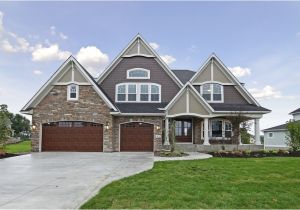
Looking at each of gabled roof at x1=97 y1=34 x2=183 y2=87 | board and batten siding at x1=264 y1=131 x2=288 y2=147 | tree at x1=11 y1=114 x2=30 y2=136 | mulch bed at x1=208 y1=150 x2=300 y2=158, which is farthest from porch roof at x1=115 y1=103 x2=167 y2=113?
tree at x1=11 y1=114 x2=30 y2=136

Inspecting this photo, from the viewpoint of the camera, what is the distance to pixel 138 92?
85.9 feet

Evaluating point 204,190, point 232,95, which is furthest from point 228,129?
point 204,190

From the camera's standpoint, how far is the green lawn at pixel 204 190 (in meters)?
7.10

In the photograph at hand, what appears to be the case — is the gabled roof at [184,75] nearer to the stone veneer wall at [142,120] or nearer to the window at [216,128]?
the window at [216,128]

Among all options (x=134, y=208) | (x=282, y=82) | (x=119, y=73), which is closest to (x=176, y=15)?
(x=119, y=73)

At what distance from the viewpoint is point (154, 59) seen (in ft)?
86.8

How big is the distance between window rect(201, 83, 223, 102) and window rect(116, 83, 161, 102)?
12.8ft

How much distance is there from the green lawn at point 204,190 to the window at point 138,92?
1489cm

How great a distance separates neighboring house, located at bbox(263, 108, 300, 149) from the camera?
40.3 m

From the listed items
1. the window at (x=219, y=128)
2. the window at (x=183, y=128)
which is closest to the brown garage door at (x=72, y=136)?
the window at (x=183, y=128)

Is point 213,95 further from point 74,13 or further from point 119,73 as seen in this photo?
point 74,13

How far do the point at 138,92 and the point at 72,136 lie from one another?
21.3ft

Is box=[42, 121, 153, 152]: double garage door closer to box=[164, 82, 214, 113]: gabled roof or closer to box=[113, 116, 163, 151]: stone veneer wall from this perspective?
box=[113, 116, 163, 151]: stone veneer wall

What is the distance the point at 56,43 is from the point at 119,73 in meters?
5.58
